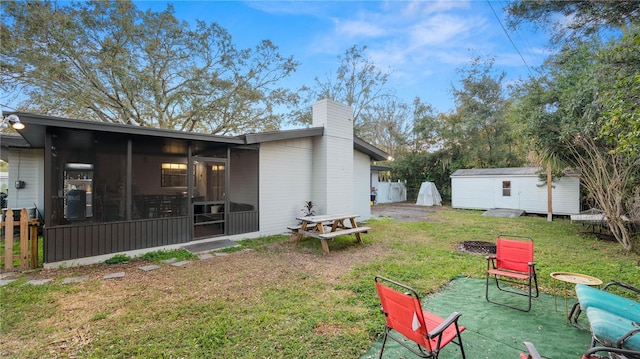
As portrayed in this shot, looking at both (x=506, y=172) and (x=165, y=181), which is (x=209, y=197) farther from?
(x=506, y=172)

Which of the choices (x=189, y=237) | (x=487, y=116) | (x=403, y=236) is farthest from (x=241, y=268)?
(x=487, y=116)

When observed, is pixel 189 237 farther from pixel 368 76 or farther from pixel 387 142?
pixel 387 142

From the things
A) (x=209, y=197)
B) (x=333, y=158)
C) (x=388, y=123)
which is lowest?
(x=209, y=197)

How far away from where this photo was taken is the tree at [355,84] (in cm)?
1919

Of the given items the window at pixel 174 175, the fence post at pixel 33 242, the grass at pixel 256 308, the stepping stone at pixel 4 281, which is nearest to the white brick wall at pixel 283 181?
the grass at pixel 256 308

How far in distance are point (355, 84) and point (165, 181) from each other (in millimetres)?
16461

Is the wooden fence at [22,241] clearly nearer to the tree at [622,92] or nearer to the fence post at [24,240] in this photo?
the fence post at [24,240]

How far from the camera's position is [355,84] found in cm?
1953

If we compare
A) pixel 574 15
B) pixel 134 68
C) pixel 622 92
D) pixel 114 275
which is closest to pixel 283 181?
pixel 114 275

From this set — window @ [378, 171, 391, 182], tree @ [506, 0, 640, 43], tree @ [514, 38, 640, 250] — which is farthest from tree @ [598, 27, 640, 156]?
window @ [378, 171, 391, 182]

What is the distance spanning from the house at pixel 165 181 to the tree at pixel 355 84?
1098 cm

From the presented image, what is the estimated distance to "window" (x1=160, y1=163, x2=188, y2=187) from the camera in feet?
19.6

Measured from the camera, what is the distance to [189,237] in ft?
20.8

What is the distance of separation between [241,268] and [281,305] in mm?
1774
